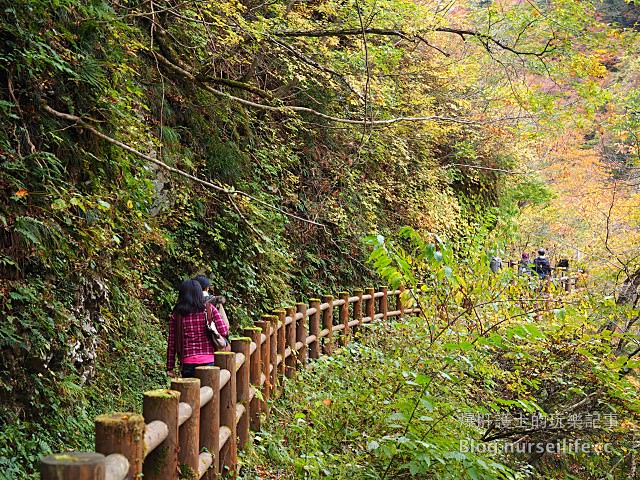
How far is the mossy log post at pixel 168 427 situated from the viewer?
3295mm

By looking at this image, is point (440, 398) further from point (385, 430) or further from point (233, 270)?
point (233, 270)

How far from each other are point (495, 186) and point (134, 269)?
16.0 metres

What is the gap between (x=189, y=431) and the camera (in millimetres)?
3834

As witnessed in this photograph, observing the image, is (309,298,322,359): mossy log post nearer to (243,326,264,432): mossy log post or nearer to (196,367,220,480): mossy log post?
(243,326,264,432): mossy log post

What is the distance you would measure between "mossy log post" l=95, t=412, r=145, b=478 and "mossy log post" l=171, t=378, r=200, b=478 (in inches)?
41.6

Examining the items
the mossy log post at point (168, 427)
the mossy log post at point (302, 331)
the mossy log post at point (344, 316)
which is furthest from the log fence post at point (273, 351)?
the mossy log post at point (168, 427)

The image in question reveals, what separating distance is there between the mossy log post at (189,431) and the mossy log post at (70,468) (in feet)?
5.39

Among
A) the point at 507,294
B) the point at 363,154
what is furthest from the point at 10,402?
the point at 363,154

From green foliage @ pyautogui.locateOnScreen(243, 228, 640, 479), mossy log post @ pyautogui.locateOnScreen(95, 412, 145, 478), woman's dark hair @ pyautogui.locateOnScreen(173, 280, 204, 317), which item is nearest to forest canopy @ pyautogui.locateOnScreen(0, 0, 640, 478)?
green foliage @ pyautogui.locateOnScreen(243, 228, 640, 479)

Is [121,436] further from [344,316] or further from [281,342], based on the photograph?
[344,316]

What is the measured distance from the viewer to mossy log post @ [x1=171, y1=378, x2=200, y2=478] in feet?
12.5

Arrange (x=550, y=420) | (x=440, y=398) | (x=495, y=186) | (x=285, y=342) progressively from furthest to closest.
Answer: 1. (x=495, y=186)
2. (x=285, y=342)
3. (x=550, y=420)
4. (x=440, y=398)

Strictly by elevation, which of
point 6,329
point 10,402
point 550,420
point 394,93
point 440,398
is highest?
point 394,93

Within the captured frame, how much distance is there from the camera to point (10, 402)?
5.15 m
